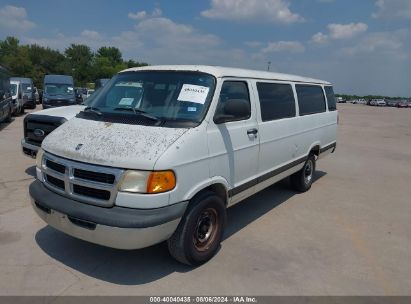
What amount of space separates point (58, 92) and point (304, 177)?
18.8 m

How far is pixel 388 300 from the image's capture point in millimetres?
3629

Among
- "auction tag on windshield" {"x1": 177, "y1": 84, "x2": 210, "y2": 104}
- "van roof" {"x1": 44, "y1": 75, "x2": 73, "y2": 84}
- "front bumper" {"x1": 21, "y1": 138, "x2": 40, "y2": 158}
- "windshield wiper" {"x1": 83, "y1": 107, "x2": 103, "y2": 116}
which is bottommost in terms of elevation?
"front bumper" {"x1": 21, "y1": 138, "x2": 40, "y2": 158}

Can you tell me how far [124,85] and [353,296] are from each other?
3.49 meters

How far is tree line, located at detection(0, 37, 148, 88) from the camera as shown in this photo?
75.8 m

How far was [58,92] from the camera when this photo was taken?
22203mm

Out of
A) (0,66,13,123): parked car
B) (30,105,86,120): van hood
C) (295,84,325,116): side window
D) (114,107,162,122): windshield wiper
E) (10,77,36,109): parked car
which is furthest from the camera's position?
(10,77,36,109): parked car

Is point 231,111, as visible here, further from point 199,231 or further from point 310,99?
point 310,99

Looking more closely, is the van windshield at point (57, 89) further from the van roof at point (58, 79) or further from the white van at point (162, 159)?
the white van at point (162, 159)

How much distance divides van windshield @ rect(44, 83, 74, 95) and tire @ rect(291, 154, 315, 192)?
1854 cm

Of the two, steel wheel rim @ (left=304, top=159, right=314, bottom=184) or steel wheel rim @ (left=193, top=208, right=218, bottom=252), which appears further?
steel wheel rim @ (left=304, top=159, right=314, bottom=184)

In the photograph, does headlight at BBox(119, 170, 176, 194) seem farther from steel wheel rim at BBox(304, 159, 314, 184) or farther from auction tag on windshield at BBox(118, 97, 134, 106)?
steel wheel rim at BBox(304, 159, 314, 184)

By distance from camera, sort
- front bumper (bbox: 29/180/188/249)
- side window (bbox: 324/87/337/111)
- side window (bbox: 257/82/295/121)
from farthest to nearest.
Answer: side window (bbox: 324/87/337/111) < side window (bbox: 257/82/295/121) < front bumper (bbox: 29/180/188/249)

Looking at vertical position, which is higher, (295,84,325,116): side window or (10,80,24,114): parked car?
(295,84,325,116): side window

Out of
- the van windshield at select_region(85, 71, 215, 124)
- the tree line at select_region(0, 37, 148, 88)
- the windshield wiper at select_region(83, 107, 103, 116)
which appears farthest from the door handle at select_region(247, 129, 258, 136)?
the tree line at select_region(0, 37, 148, 88)
